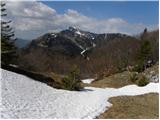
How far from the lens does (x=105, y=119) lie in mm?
20625

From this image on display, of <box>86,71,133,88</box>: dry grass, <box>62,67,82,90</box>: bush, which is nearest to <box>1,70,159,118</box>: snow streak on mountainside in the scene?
<box>62,67,82,90</box>: bush

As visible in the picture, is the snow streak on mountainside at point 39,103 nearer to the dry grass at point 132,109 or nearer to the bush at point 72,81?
the dry grass at point 132,109

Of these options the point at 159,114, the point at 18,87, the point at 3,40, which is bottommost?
the point at 159,114

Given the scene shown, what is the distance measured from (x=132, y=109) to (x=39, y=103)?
6.81m

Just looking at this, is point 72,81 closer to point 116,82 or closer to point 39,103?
point 39,103

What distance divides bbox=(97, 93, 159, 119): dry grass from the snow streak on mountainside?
2.42 ft

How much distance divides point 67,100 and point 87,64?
147883mm

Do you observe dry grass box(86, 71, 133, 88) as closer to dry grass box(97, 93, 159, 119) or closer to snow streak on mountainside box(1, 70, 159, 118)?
dry grass box(97, 93, 159, 119)

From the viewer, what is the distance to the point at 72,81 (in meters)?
34.6

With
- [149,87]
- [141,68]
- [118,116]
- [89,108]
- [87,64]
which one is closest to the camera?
[118,116]

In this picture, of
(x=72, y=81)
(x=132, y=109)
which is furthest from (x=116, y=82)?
(x=132, y=109)

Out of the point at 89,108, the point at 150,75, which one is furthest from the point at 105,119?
the point at 150,75

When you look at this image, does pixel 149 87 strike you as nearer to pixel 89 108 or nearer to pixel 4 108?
pixel 89 108

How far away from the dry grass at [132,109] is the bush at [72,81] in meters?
5.66
